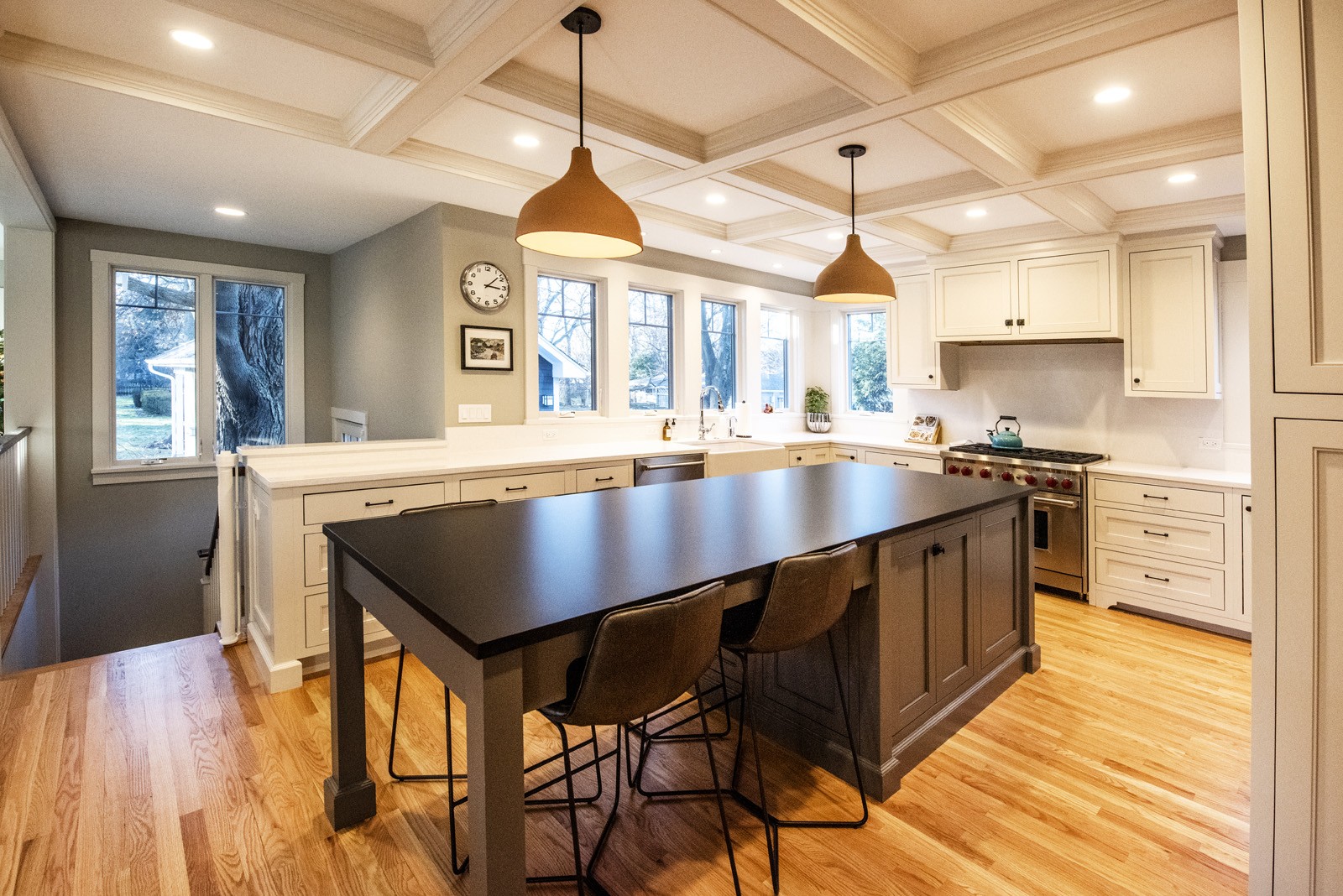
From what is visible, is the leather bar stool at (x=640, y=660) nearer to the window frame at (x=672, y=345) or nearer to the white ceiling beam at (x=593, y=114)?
the white ceiling beam at (x=593, y=114)

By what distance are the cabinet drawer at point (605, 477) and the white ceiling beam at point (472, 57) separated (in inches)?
77.8

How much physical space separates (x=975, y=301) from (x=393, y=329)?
4153 millimetres

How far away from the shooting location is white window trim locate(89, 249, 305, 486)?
4.50m

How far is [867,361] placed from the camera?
629 cm

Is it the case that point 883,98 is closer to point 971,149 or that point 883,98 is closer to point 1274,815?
point 971,149

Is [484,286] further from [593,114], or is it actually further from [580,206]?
[580,206]

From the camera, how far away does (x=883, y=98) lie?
7.77 feet

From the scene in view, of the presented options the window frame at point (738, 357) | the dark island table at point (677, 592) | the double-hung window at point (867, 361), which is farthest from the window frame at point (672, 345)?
the dark island table at point (677, 592)

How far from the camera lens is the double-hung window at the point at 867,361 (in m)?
6.16

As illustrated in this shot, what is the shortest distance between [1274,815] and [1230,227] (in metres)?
3.97

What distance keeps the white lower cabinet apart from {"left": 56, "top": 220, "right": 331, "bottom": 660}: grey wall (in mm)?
6230

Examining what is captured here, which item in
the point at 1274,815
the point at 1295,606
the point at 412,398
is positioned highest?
the point at 412,398

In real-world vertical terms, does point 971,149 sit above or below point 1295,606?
above

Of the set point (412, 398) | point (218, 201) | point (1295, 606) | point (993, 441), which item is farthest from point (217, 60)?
point (993, 441)
